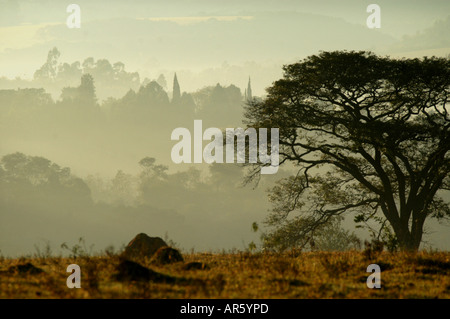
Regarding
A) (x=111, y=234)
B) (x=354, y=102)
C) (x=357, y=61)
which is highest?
(x=357, y=61)

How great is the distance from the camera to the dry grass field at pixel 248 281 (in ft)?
33.5

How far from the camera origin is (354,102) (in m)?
27.8

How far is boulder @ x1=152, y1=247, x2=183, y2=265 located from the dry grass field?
1.46ft

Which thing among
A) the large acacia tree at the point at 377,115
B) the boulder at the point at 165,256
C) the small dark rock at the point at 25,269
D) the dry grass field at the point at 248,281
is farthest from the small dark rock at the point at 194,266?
the large acacia tree at the point at 377,115

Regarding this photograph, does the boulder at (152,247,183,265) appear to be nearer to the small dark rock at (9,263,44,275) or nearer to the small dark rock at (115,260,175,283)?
the small dark rock at (115,260,175,283)

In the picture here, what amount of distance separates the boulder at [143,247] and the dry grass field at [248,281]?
1324 mm

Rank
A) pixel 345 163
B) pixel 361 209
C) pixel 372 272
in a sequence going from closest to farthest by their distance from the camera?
pixel 372 272 → pixel 345 163 → pixel 361 209

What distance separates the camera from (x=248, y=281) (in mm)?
11539

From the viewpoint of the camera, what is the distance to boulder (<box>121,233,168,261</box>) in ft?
49.9

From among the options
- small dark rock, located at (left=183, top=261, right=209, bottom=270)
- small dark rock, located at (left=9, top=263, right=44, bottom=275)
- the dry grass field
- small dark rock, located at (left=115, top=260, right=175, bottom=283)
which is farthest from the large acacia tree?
small dark rock, located at (left=9, top=263, right=44, bottom=275)

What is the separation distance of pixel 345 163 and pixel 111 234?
5179 inches
